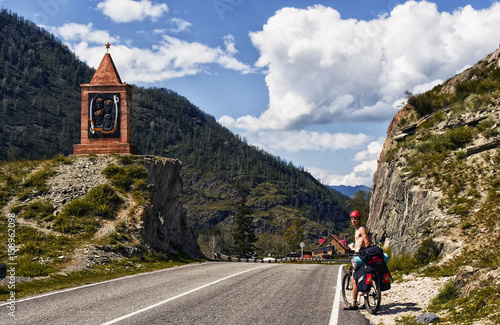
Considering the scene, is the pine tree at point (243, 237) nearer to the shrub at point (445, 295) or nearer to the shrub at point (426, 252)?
the shrub at point (426, 252)

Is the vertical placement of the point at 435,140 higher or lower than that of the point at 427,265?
higher

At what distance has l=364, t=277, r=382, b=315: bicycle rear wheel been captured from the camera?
Result: 7883 millimetres

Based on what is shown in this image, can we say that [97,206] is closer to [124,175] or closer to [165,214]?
[124,175]

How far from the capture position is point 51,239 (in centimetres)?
1897

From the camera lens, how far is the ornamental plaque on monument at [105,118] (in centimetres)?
2891

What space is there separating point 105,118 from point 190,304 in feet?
74.6

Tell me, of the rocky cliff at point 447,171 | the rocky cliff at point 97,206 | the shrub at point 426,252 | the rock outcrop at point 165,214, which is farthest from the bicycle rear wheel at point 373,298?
the rock outcrop at point 165,214

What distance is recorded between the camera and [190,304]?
8.94 metres

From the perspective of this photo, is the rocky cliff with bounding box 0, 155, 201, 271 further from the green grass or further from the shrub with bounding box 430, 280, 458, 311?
the green grass

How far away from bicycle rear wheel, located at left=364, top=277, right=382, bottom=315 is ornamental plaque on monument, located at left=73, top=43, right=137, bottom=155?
2378 centimetres

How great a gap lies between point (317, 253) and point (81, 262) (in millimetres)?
90584

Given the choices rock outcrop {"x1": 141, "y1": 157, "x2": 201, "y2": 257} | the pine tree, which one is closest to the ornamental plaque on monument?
rock outcrop {"x1": 141, "y1": 157, "x2": 201, "y2": 257}

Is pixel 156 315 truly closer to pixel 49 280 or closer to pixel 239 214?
pixel 49 280

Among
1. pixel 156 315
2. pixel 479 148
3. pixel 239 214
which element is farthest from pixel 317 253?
pixel 156 315
